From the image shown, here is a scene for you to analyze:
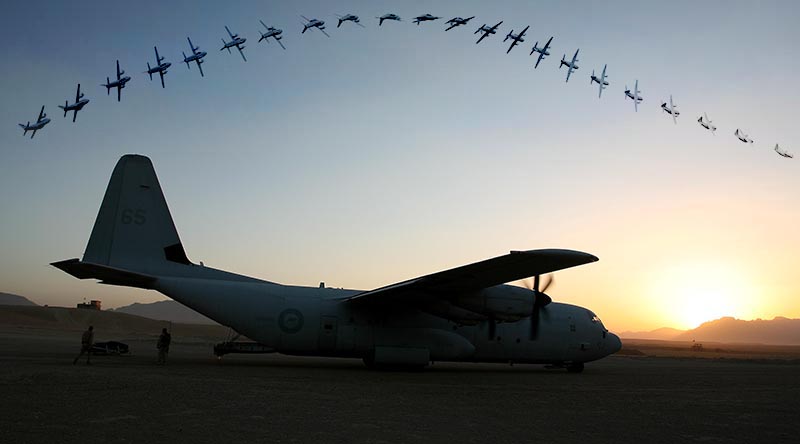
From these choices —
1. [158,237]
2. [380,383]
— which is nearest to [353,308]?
[380,383]

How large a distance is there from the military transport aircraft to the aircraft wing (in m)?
0.06

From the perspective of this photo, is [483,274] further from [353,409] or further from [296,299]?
[353,409]

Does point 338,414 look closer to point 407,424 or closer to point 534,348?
point 407,424

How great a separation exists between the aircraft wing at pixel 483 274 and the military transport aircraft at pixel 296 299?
0.06m

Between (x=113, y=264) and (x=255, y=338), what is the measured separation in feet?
16.7

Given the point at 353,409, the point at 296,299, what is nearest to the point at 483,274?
the point at 296,299

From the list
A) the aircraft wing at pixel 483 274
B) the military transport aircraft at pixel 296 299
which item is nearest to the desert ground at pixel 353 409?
the military transport aircraft at pixel 296 299

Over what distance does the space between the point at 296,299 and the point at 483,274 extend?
22.1 ft

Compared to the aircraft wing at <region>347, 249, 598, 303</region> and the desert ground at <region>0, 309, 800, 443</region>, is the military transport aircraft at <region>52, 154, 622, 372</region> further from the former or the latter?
the desert ground at <region>0, 309, 800, 443</region>

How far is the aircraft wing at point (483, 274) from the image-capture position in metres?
14.6

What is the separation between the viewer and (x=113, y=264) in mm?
18078

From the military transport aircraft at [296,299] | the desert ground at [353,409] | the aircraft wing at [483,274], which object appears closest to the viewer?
the desert ground at [353,409]

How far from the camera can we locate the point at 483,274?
16.2 metres

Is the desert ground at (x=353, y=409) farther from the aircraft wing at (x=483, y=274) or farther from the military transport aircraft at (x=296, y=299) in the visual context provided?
the aircraft wing at (x=483, y=274)
